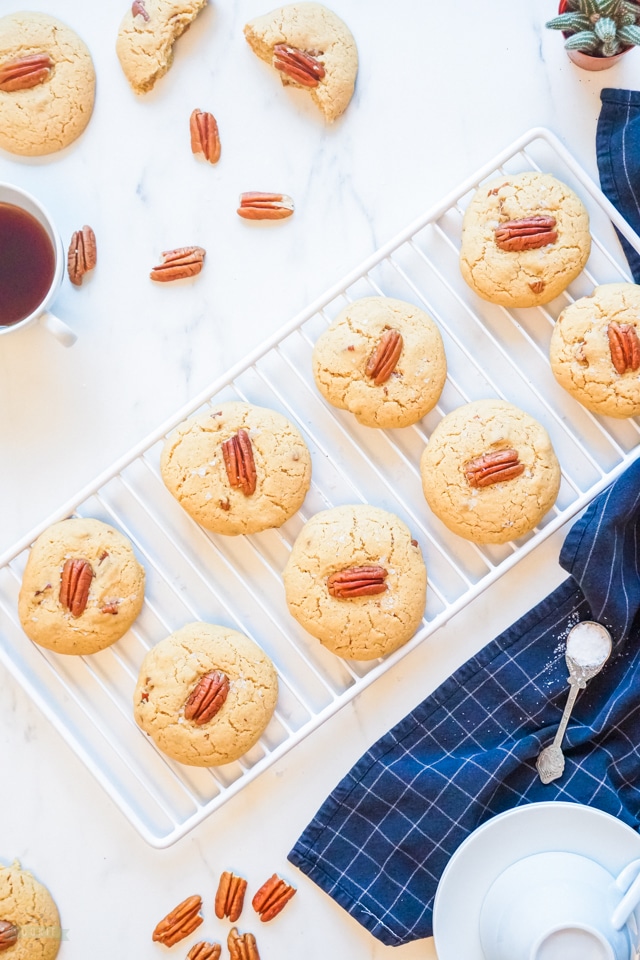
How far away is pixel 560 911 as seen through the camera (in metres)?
1.37

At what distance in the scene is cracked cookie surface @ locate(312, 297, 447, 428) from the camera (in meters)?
1.62

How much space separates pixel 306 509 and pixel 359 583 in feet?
0.69

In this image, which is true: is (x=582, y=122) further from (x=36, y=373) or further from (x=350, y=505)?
(x=36, y=373)

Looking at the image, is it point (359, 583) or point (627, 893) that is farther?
point (359, 583)

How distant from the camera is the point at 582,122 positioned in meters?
1.75

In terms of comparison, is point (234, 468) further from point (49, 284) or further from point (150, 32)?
point (150, 32)

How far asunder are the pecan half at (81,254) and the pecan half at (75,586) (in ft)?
1.93

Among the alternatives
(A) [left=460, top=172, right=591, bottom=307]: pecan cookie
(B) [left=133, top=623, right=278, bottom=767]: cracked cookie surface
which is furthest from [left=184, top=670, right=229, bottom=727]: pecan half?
(A) [left=460, top=172, right=591, bottom=307]: pecan cookie

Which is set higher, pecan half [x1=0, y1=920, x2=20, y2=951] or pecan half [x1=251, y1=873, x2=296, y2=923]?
pecan half [x1=0, y1=920, x2=20, y2=951]

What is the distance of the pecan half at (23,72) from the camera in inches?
66.3

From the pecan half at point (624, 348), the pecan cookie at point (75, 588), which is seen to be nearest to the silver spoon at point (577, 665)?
the pecan half at point (624, 348)

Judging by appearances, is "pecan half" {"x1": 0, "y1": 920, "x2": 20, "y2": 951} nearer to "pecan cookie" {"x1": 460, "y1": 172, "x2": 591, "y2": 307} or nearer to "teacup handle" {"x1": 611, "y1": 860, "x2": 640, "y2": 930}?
"teacup handle" {"x1": 611, "y1": 860, "x2": 640, "y2": 930}

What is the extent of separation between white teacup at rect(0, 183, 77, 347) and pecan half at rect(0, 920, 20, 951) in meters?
1.13

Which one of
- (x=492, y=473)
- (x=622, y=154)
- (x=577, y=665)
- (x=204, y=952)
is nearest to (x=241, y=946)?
(x=204, y=952)
